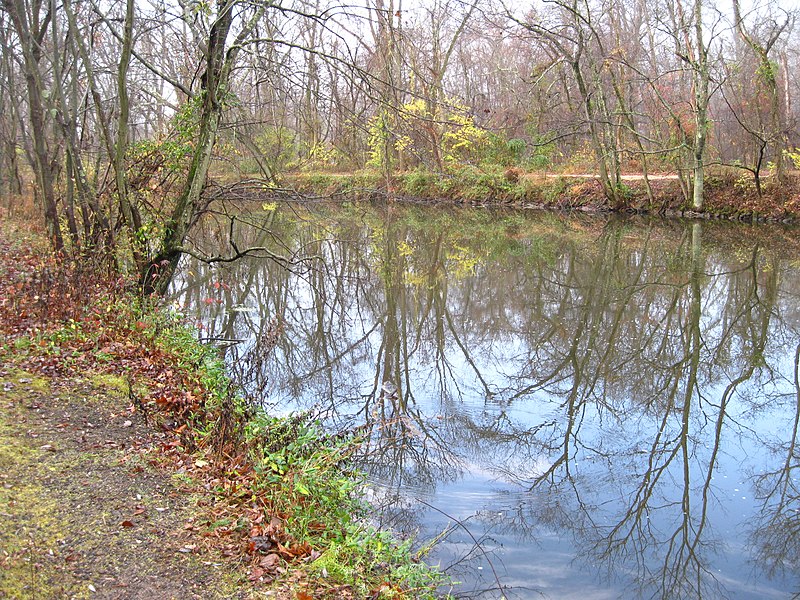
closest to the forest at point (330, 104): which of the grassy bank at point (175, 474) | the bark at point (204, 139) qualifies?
the bark at point (204, 139)

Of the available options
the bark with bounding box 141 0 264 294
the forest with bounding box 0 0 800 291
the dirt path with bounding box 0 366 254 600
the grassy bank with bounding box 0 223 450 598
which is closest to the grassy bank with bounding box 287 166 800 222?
the forest with bounding box 0 0 800 291

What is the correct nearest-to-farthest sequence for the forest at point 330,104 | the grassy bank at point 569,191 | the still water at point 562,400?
the still water at point 562,400 → the forest at point 330,104 → the grassy bank at point 569,191

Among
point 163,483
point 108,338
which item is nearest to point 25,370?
point 108,338

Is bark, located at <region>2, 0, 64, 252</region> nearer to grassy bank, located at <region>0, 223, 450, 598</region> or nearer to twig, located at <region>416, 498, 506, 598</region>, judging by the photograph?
grassy bank, located at <region>0, 223, 450, 598</region>

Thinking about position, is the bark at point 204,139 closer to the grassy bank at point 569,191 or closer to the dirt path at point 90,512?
the dirt path at point 90,512

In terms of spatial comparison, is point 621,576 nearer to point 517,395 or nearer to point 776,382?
point 517,395

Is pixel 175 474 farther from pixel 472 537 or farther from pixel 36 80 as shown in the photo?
pixel 36 80

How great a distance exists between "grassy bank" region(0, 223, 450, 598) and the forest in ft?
9.30

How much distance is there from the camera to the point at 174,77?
10.6 metres

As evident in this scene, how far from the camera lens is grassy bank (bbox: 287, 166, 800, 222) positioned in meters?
22.9

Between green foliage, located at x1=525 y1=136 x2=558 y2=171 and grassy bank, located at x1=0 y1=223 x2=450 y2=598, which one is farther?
green foliage, located at x1=525 y1=136 x2=558 y2=171

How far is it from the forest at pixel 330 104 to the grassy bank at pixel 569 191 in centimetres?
29

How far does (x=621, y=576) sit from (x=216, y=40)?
7.72m

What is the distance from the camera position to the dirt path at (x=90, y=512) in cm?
348
